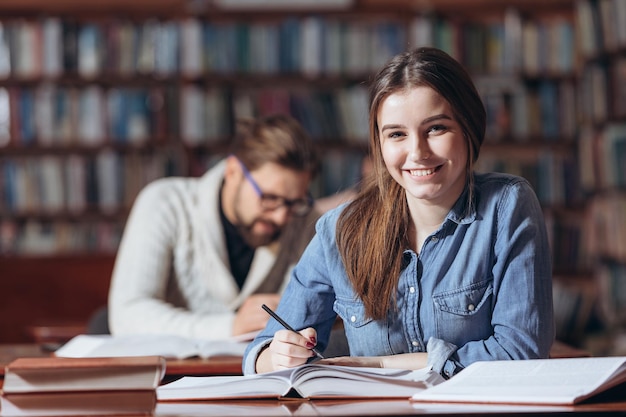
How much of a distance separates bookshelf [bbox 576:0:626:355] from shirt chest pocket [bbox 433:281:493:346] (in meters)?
2.91

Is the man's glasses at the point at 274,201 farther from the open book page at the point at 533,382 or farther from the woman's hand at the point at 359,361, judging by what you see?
the open book page at the point at 533,382

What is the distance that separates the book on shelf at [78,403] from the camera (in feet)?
3.70

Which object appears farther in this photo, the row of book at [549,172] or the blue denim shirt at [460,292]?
the row of book at [549,172]

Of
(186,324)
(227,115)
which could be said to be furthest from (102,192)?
(186,324)

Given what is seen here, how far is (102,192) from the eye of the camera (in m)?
4.92

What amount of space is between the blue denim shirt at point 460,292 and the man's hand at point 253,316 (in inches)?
15.0

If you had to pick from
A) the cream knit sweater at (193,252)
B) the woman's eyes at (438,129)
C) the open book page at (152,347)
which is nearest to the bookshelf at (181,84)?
the cream knit sweater at (193,252)

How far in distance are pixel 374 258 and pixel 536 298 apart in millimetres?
254

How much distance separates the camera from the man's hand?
1.95m

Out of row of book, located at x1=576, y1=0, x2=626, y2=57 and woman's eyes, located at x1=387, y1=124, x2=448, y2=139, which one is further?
row of book, located at x1=576, y1=0, x2=626, y2=57

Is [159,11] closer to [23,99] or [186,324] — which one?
[23,99]

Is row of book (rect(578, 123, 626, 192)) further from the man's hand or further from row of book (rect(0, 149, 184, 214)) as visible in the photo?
the man's hand

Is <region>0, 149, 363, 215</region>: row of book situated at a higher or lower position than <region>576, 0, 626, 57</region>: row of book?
lower

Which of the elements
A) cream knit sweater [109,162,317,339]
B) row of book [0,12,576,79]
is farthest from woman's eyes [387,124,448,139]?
row of book [0,12,576,79]
